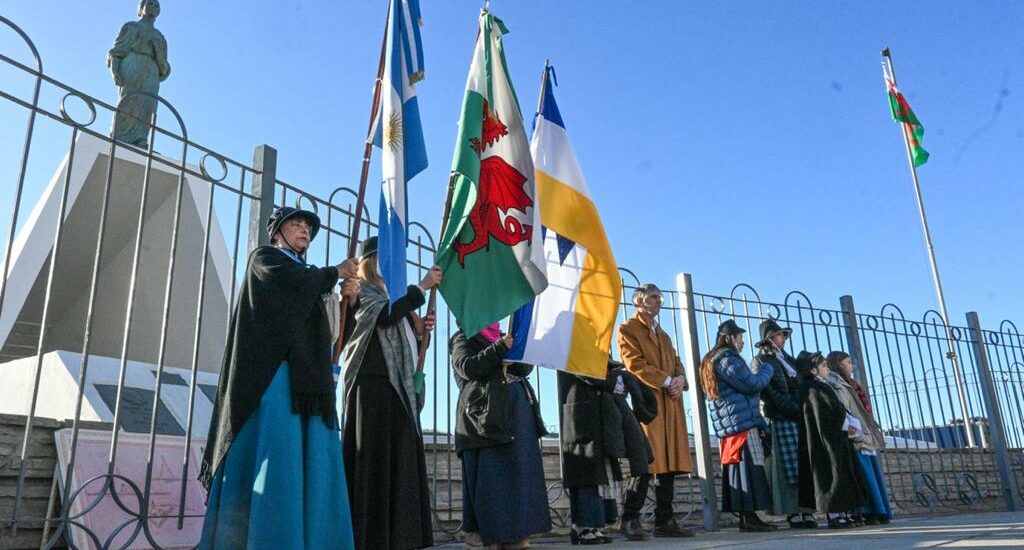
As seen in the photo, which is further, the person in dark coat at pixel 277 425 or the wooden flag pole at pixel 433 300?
the wooden flag pole at pixel 433 300

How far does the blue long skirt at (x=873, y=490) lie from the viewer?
568cm

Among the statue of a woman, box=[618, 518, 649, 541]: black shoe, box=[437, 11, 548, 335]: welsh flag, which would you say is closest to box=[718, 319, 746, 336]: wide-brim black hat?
box=[618, 518, 649, 541]: black shoe

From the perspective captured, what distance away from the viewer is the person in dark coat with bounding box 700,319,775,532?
5.44 metres

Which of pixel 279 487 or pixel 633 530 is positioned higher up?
pixel 279 487

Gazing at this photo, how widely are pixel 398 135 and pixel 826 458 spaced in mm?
3837

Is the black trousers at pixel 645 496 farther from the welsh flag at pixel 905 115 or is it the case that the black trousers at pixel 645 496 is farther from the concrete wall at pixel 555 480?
the welsh flag at pixel 905 115

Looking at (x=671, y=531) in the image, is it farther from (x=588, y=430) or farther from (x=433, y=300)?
(x=433, y=300)

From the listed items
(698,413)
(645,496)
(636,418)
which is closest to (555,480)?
(645,496)

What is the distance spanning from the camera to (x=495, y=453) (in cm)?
386

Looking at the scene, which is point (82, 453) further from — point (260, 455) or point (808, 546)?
point (808, 546)

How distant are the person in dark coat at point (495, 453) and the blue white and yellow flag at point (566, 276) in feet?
0.66

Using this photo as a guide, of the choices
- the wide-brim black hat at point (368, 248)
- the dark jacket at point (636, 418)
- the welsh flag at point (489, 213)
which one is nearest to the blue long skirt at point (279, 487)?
the wide-brim black hat at point (368, 248)

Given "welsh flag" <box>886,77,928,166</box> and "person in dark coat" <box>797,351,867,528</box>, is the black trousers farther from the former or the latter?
"welsh flag" <box>886,77,928,166</box>

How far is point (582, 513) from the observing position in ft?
14.3
